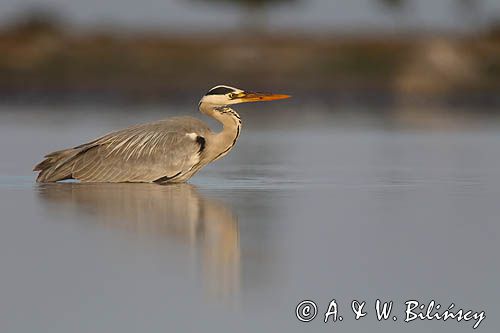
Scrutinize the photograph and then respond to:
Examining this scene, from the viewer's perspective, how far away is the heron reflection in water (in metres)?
7.98

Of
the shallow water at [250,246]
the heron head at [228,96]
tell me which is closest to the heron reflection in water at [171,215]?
the shallow water at [250,246]

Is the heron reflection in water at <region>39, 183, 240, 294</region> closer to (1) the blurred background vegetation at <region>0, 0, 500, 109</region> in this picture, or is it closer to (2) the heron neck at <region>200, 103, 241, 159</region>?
(2) the heron neck at <region>200, 103, 241, 159</region>

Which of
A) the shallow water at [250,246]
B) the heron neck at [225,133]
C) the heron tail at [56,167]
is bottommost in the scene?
the shallow water at [250,246]

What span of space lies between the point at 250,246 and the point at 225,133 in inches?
148

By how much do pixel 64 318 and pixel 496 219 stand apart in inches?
160

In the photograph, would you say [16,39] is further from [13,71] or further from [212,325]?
[212,325]

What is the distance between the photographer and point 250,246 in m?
8.55

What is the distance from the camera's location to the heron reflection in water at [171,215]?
7.98 meters

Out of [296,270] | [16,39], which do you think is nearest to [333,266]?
[296,270]
